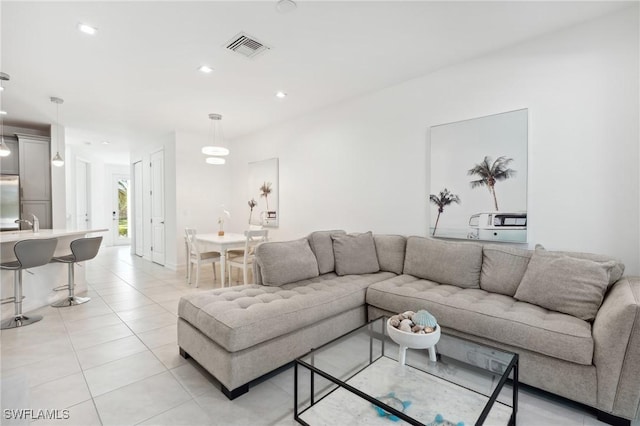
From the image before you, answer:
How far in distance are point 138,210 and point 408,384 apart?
301 inches

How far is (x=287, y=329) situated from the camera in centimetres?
210

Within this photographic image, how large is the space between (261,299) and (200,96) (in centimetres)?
306

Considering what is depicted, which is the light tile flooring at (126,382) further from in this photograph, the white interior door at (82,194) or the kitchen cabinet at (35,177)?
the white interior door at (82,194)

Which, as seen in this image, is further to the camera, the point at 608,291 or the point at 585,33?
the point at 585,33

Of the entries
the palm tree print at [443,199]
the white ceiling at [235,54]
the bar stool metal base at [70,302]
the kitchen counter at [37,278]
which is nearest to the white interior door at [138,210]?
the white ceiling at [235,54]

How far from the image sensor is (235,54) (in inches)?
114

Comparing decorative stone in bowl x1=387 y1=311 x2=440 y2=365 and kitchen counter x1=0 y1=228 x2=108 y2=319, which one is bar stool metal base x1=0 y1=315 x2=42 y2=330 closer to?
kitchen counter x1=0 y1=228 x2=108 y2=319

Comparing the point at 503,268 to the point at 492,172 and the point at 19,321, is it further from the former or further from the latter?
the point at 19,321

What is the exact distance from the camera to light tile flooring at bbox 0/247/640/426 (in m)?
1.71

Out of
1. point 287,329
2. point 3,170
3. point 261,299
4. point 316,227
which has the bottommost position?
point 287,329

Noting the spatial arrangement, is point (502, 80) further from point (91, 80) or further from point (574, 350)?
point (91, 80)

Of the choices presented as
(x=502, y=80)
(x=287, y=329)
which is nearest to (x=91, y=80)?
(x=287, y=329)

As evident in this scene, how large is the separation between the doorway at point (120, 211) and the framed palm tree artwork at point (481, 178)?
9757 mm

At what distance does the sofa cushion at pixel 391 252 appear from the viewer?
3.25 m
